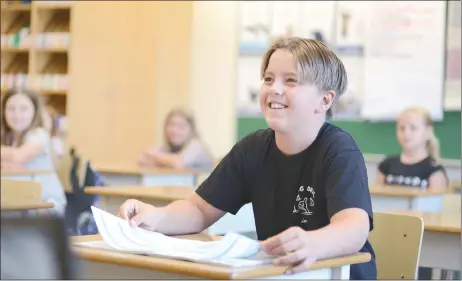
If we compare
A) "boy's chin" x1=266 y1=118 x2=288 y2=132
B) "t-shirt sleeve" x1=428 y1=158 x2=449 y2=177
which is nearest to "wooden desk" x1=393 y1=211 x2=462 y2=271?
"boy's chin" x1=266 y1=118 x2=288 y2=132

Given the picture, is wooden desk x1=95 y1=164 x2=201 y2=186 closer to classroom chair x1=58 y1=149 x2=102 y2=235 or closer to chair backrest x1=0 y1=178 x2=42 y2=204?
classroom chair x1=58 y1=149 x2=102 y2=235

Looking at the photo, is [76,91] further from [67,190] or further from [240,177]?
[240,177]

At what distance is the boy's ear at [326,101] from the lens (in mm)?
2174

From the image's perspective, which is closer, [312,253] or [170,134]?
[312,253]

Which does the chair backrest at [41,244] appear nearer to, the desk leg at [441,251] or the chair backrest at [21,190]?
the desk leg at [441,251]

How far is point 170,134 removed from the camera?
7.07 meters

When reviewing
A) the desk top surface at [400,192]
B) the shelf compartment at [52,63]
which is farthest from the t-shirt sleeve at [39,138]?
the shelf compartment at [52,63]

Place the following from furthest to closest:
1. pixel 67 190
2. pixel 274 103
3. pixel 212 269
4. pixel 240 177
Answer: pixel 67 190 → pixel 240 177 → pixel 274 103 → pixel 212 269

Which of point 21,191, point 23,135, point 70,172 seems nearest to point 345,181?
point 21,191

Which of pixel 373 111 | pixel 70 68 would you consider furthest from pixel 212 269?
pixel 70 68

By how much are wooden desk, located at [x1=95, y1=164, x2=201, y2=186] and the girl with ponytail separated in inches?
53.9

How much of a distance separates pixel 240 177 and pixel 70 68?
676 centimetres

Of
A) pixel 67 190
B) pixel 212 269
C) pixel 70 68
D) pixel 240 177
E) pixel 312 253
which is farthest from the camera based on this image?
pixel 70 68

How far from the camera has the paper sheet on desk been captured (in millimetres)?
1771
